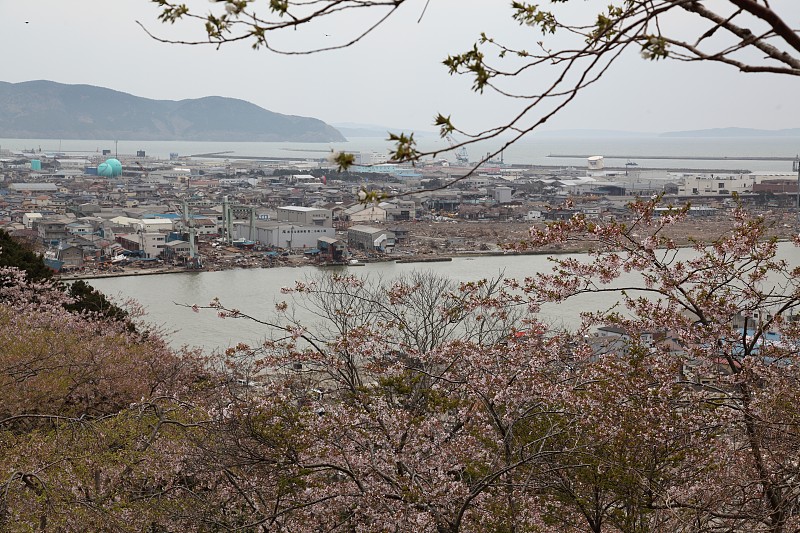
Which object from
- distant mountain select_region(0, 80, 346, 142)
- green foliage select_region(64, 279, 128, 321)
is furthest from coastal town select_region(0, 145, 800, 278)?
distant mountain select_region(0, 80, 346, 142)

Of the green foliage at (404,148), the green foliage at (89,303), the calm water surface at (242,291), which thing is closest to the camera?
the green foliage at (404,148)

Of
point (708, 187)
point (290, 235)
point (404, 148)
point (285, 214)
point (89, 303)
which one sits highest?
point (404, 148)

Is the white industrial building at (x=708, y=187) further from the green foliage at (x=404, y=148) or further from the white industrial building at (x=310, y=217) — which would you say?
the green foliage at (x=404, y=148)

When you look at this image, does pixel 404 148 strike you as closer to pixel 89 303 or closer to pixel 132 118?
pixel 89 303

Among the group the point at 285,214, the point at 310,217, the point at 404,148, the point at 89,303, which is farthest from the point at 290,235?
the point at 404,148

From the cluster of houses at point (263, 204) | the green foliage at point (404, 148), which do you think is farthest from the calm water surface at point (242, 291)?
the green foliage at point (404, 148)

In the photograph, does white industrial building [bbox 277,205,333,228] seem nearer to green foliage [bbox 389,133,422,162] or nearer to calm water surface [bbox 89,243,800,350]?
calm water surface [bbox 89,243,800,350]
